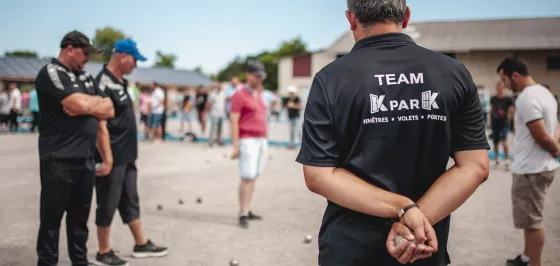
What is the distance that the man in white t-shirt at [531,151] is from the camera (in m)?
4.17

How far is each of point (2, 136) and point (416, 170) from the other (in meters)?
18.0

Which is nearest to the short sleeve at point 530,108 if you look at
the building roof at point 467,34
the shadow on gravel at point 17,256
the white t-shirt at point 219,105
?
the shadow on gravel at point 17,256

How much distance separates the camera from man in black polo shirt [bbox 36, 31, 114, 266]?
3615 millimetres

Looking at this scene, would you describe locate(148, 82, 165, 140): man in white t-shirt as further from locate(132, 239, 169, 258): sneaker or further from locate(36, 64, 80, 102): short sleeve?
locate(36, 64, 80, 102): short sleeve

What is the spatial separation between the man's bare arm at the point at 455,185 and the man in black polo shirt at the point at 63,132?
9.52 ft

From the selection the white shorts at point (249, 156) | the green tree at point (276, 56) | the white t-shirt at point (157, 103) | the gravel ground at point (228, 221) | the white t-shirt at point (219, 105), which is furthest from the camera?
the green tree at point (276, 56)

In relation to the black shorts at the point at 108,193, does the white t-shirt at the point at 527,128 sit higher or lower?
higher

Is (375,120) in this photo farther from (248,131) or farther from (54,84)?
(248,131)

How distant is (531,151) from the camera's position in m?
4.32

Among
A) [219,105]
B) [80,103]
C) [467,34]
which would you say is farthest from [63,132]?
[467,34]

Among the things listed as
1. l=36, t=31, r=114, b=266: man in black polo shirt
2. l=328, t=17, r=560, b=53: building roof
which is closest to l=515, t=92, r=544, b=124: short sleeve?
l=36, t=31, r=114, b=266: man in black polo shirt

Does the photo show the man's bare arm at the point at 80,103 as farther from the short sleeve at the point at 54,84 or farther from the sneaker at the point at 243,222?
the sneaker at the point at 243,222

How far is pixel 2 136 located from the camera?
645 inches

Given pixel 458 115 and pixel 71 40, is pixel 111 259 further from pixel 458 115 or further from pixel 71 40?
pixel 458 115
